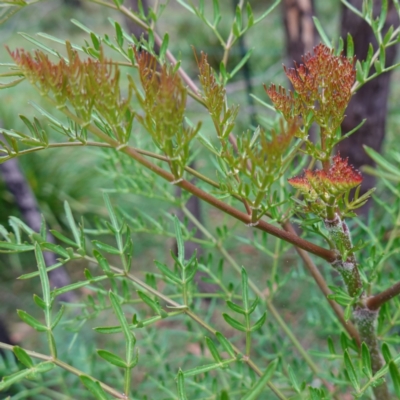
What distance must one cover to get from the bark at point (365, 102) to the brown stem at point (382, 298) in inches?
29.4

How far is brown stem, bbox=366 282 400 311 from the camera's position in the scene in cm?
32

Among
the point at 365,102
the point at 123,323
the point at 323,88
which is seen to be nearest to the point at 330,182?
the point at 323,88

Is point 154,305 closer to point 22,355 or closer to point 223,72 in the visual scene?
point 22,355

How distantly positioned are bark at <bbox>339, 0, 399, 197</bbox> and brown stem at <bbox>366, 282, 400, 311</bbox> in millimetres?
746

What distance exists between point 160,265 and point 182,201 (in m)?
0.27

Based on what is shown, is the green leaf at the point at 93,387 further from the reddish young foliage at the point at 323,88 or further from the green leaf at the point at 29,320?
the reddish young foliage at the point at 323,88

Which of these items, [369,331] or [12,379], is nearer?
[12,379]

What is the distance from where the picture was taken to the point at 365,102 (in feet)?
3.43

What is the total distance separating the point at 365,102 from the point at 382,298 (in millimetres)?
819

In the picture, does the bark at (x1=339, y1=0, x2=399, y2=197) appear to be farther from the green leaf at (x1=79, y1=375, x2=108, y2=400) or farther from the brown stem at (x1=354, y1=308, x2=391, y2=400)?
the green leaf at (x1=79, y1=375, x2=108, y2=400)

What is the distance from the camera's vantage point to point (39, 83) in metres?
0.24

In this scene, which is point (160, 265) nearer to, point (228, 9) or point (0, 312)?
point (0, 312)

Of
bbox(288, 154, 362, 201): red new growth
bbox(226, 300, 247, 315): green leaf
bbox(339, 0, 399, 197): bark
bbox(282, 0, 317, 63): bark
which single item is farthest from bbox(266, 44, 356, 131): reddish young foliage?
bbox(282, 0, 317, 63): bark

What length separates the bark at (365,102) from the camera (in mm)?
961
